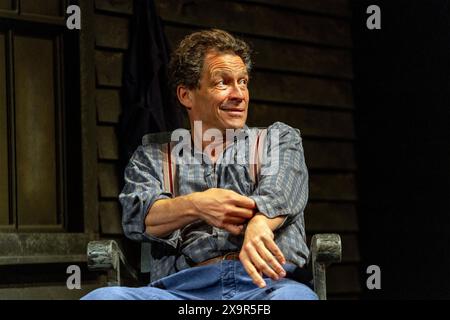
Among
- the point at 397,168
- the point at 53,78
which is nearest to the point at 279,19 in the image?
the point at 397,168

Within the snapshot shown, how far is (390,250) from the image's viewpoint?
4695mm

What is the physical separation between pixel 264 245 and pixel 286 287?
14cm

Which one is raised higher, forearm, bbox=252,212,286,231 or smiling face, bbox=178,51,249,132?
smiling face, bbox=178,51,249,132

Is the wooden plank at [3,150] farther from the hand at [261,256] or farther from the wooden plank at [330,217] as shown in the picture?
the hand at [261,256]

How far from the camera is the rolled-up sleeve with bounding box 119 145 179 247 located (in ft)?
8.64

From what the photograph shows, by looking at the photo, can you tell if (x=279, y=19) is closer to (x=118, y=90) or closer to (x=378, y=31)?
(x=378, y=31)

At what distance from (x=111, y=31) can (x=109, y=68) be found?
0.16 m

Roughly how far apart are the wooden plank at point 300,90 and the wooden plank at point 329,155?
0.20m

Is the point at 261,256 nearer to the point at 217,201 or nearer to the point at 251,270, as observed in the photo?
the point at 251,270

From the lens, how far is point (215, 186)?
2.72 meters

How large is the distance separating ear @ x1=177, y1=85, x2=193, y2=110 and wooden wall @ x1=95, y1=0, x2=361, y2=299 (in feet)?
4.52

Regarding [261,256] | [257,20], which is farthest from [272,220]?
[257,20]

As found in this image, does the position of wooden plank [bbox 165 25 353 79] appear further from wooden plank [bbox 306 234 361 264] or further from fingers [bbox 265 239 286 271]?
fingers [bbox 265 239 286 271]

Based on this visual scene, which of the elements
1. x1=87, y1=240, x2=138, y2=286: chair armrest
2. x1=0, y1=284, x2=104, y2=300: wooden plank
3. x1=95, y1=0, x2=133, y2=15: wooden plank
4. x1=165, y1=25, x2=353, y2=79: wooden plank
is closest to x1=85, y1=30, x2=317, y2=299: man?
x1=87, y1=240, x2=138, y2=286: chair armrest
